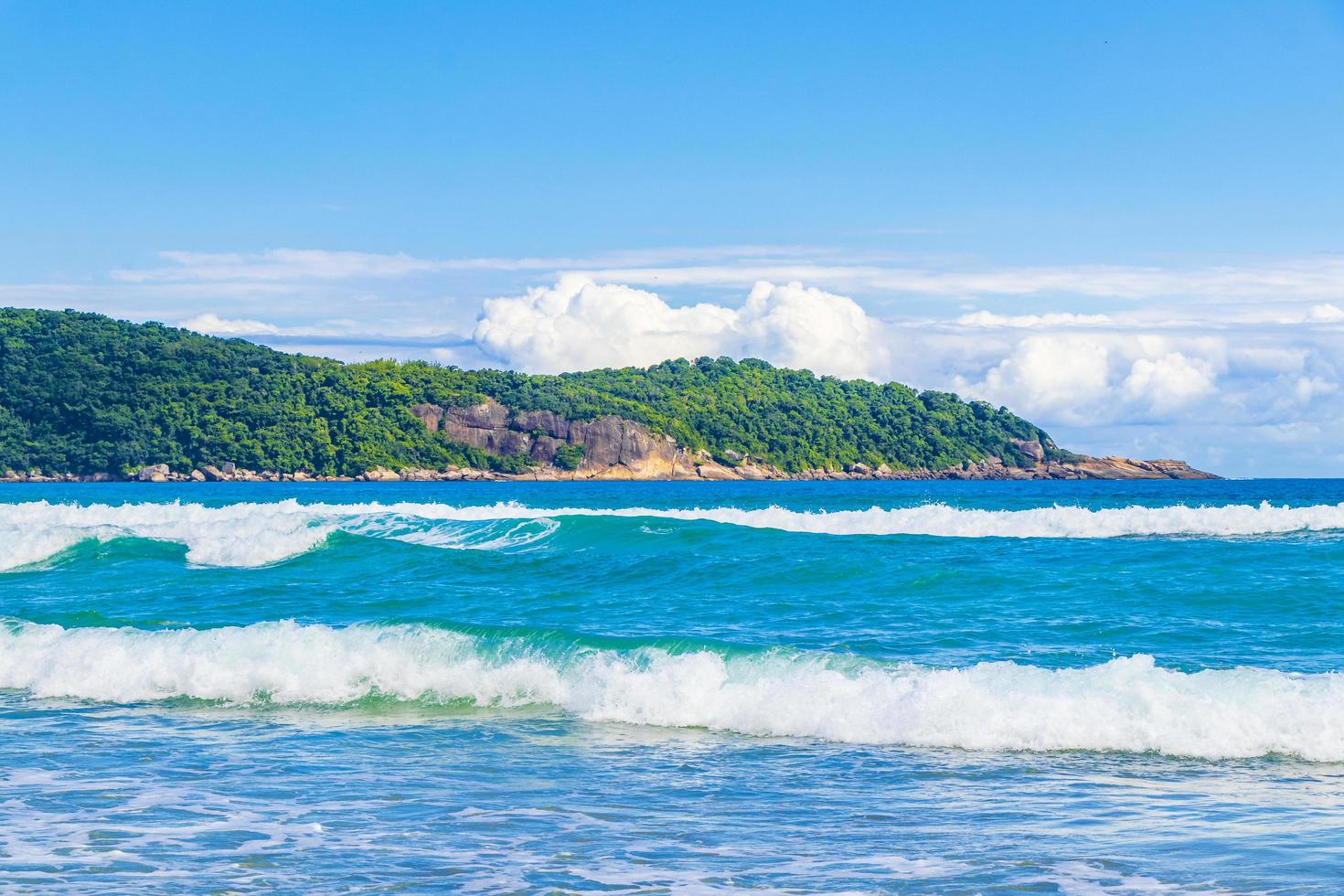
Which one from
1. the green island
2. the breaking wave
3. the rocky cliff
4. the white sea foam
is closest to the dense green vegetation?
the green island

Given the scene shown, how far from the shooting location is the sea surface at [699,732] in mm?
7039

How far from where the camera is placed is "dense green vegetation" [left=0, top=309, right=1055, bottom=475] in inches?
5546

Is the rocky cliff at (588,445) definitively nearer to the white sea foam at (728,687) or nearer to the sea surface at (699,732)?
the sea surface at (699,732)

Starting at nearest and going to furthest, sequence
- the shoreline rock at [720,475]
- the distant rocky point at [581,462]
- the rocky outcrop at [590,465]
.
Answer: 1. the shoreline rock at [720,475]
2. the rocky outcrop at [590,465]
3. the distant rocky point at [581,462]

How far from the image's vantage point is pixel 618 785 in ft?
29.5

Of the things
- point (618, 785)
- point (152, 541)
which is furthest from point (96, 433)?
point (618, 785)

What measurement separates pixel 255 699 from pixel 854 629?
289 inches

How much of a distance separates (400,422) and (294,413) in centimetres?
1319

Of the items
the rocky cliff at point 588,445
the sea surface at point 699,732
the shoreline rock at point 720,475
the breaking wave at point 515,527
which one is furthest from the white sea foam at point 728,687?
the rocky cliff at point 588,445

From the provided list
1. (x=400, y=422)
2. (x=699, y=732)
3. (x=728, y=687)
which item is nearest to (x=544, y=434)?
(x=400, y=422)

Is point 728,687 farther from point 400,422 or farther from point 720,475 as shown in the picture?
point 720,475

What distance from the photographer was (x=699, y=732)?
11.2 metres

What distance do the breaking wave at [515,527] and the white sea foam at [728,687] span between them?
12519mm

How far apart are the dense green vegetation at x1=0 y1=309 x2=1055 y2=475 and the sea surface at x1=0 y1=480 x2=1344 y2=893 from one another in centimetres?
12985
